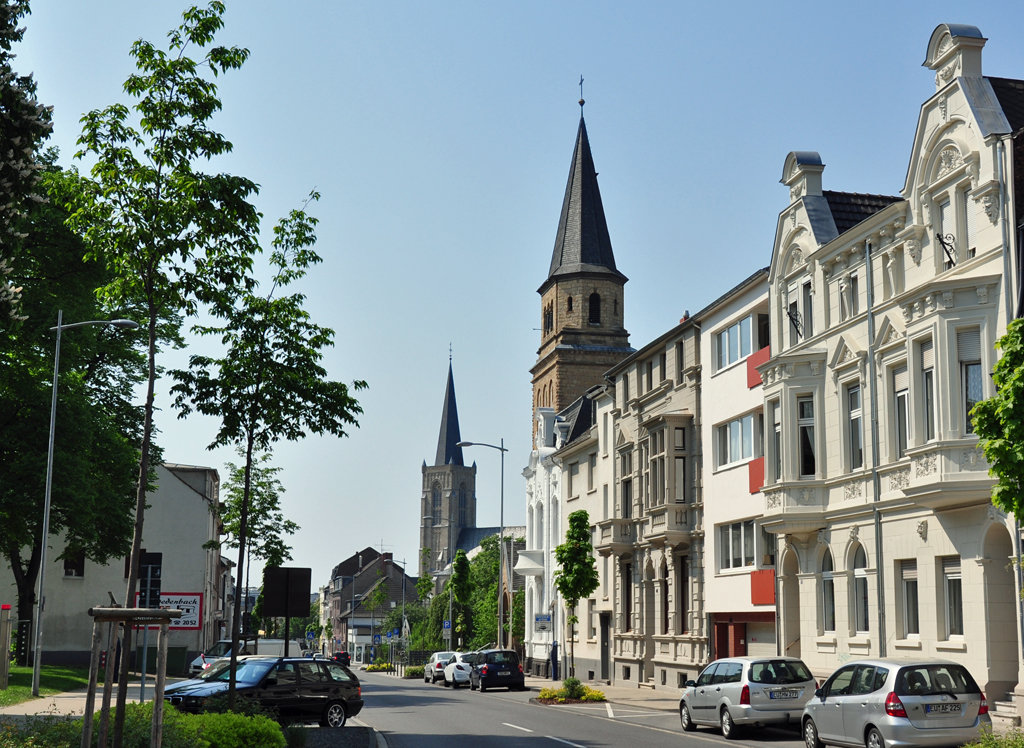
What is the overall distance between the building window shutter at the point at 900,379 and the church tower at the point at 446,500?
150282 mm

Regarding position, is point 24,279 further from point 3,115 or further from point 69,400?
point 3,115

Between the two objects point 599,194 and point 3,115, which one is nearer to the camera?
point 3,115

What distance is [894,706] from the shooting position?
1619 centimetres

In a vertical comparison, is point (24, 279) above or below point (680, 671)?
above

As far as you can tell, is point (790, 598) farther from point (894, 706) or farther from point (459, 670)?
point (459, 670)

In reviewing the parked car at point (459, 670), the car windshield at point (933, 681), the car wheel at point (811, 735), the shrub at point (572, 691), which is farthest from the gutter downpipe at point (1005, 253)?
the parked car at point (459, 670)

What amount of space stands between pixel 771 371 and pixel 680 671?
13.0 metres

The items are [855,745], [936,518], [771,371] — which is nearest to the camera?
[855,745]

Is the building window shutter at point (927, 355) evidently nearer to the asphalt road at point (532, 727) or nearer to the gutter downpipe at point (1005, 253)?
the gutter downpipe at point (1005, 253)

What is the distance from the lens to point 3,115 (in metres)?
12.1

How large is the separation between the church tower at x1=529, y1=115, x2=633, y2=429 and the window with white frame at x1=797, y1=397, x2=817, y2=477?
4678 cm

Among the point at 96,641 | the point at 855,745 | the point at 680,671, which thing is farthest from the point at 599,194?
the point at 96,641

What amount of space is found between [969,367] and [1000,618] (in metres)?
4.71

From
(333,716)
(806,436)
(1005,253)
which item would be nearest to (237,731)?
(333,716)
